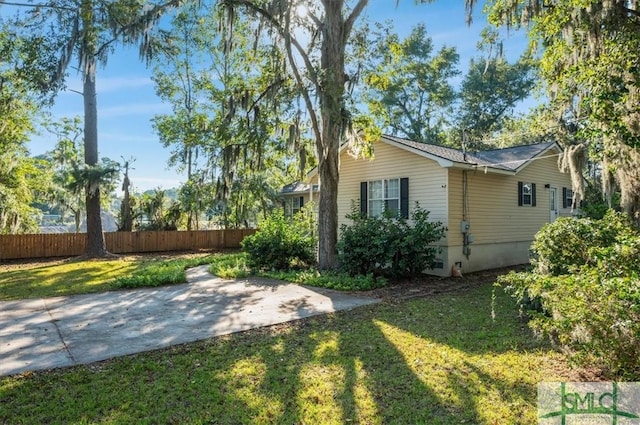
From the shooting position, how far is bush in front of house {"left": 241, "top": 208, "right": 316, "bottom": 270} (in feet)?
36.1

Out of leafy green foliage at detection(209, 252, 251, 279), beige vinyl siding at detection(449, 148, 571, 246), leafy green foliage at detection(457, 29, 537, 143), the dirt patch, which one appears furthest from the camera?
leafy green foliage at detection(457, 29, 537, 143)

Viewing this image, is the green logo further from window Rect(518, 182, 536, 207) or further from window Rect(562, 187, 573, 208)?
window Rect(562, 187, 573, 208)

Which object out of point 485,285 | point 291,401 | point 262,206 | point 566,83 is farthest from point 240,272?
point 262,206

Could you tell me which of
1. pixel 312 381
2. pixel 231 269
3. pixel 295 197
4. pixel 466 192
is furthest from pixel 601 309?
pixel 295 197

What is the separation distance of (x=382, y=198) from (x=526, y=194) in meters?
5.30

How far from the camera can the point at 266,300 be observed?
24.3 ft

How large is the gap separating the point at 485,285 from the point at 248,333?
616 cm

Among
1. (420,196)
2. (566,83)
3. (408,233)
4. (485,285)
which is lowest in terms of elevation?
(485,285)

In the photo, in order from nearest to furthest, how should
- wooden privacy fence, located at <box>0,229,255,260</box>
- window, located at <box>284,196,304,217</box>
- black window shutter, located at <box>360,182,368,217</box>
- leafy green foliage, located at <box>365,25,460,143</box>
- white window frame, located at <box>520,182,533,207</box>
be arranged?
1. black window shutter, located at <box>360,182,368,217</box>
2. white window frame, located at <box>520,182,533,207</box>
3. wooden privacy fence, located at <box>0,229,255,260</box>
4. window, located at <box>284,196,304,217</box>
5. leafy green foliage, located at <box>365,25,460,143</box>

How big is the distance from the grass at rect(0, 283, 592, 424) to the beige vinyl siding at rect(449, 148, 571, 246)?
5.81 m

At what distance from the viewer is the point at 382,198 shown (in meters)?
11.9

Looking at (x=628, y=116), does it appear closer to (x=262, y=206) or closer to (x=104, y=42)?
(x=104, y=42)

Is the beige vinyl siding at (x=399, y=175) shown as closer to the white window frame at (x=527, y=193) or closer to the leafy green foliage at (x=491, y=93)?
the white window frame at (x=527, y=193)

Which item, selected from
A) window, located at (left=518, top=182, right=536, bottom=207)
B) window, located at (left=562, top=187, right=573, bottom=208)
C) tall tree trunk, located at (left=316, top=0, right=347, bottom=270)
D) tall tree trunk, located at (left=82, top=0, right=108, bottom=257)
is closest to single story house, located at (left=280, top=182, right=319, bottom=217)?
tall tree trunk, located at (left=316, top=0, right=347, bottom=270)
